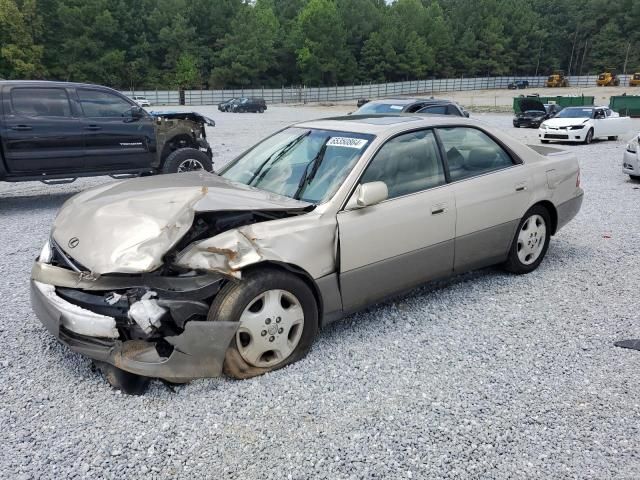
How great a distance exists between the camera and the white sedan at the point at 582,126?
1736 centimetres

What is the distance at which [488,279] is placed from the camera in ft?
15.9

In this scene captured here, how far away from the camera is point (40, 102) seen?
7.86 m

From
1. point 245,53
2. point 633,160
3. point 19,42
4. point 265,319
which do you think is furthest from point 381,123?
point 245,53

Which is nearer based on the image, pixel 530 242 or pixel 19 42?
pixel 530 242

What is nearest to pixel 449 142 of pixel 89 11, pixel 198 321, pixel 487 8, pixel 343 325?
pixel 343 325

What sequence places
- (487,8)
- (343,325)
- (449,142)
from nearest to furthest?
(343,325) → (449,142) → (487,8)

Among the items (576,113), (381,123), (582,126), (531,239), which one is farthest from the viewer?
(576,113)

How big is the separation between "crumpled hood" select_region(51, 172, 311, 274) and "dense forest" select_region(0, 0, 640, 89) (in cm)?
6978

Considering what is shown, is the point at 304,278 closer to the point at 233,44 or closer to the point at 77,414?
the point at 77,414

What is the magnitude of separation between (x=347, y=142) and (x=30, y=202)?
7028mm

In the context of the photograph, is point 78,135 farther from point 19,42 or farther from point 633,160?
point 19,42

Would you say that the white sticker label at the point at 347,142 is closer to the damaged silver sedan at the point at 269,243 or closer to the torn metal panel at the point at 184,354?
the damaged silver sedan at the point at 269,243

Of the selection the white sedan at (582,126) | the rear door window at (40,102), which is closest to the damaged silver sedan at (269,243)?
the rear door window at (40,102)

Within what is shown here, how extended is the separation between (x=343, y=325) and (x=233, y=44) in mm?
80755
